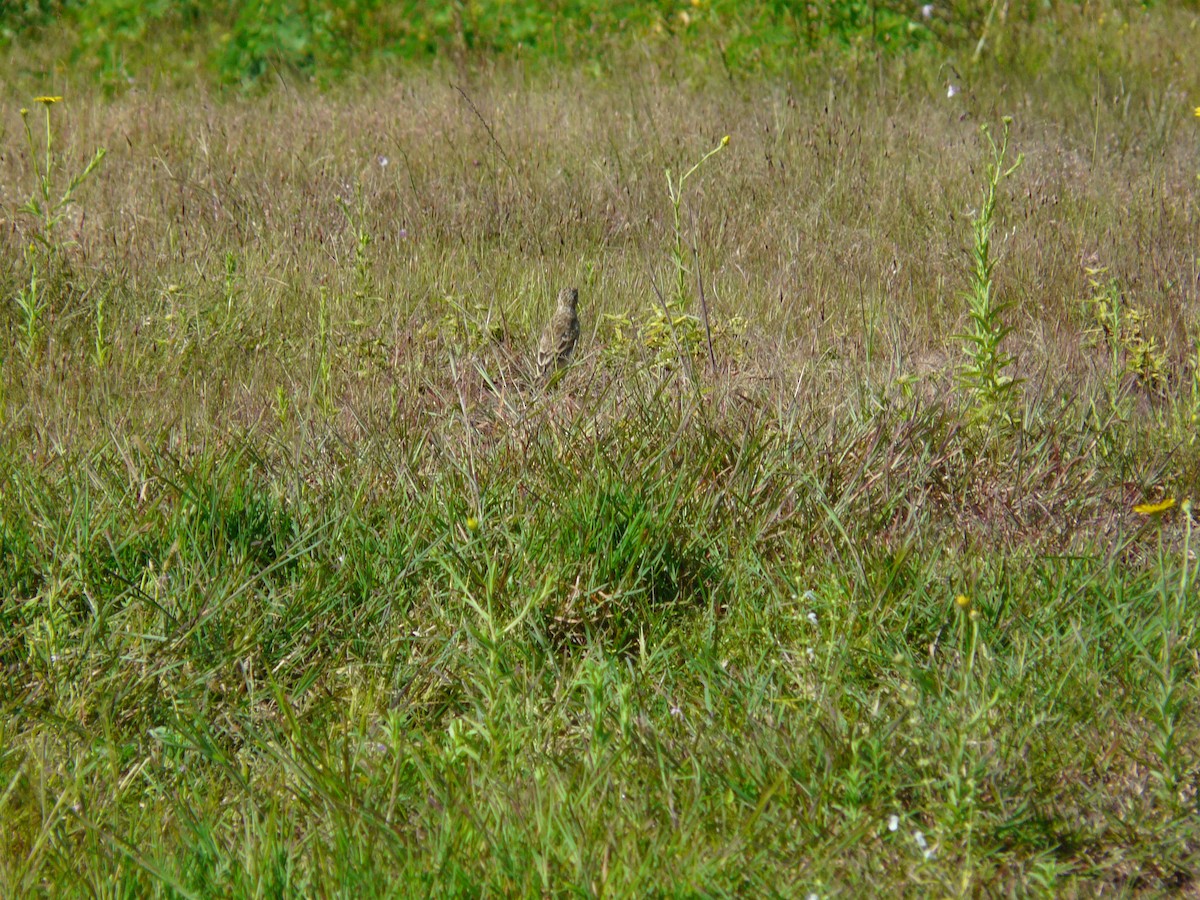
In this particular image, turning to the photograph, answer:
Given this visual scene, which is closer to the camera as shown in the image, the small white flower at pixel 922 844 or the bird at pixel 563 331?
the small white flower at pixel 922 844

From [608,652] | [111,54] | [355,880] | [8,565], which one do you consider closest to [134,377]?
[8,565]

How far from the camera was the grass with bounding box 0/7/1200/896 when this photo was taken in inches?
72.2

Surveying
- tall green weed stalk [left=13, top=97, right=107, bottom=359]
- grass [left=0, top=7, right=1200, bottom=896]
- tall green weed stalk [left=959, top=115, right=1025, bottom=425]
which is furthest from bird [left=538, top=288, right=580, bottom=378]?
tall green weed stalk [left=13, top=97, right=107, bottom=359]

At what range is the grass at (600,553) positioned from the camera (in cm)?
183

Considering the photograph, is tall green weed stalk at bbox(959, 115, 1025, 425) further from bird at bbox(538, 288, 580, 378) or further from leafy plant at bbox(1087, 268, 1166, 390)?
bird at bbox(538, 288, 580, 378)

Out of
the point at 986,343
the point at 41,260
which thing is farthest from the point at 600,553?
the point at 41,260

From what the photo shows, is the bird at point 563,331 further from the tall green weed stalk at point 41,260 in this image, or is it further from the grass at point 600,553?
the tall green weed stalk at point 41,260

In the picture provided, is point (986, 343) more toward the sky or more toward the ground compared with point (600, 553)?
more toward the sky

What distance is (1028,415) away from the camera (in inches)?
118

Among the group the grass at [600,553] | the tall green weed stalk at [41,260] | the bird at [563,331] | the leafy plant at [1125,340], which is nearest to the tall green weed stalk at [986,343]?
the grass at [600,553]

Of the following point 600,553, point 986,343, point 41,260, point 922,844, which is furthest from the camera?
point 41,260

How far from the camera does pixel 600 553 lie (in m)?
2.53

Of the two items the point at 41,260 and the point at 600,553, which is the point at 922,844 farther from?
the point at 41,260

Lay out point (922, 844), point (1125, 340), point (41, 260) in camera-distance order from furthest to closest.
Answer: point (41, 260) < point (1125, 340) < point (922, 844)
